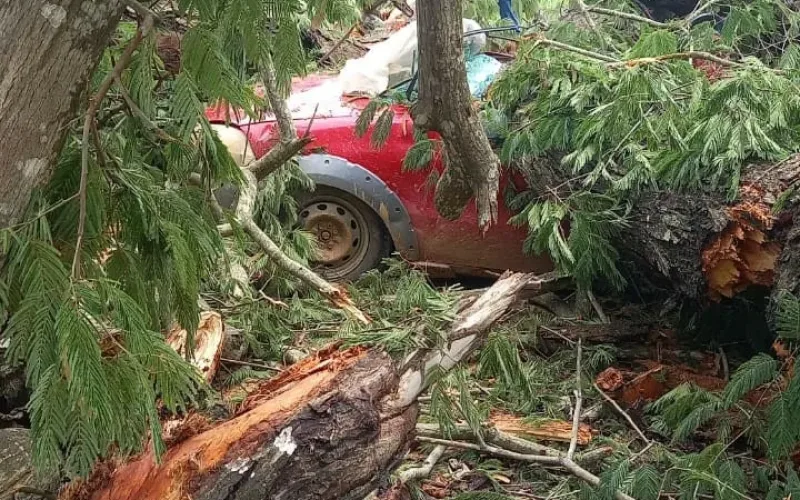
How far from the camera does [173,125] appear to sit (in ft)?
6.93

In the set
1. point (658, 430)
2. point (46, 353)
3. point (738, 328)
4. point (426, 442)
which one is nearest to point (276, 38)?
point (46, 353)

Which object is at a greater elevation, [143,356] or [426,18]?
[426,18]

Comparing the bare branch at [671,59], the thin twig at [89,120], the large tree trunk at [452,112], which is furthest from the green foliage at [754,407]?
the thin twig at [89,120]

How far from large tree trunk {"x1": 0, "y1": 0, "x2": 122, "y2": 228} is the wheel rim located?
10.8ft

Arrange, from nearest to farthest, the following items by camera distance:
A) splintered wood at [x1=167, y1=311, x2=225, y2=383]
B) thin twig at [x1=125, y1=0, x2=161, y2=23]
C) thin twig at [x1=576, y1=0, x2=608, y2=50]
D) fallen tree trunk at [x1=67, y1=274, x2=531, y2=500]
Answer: thin twig at [x1=125, y1=0, x2=161, y2=23], fallen tree trunk at [x1=67, y1=274, x2=531, y2=500], splintered wood at [x1=167, y1=311, x2=225, y2=383], thin twig at [x1=576, y1=0, x2=608, y2=50]

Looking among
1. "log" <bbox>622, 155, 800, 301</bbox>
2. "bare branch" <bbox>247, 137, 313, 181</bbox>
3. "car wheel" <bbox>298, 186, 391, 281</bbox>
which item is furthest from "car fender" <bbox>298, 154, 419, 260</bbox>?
"log" <bbox>622, 155, 800, 301</bbox>

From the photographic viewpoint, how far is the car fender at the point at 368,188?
188 inches

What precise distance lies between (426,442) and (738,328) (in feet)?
6.04

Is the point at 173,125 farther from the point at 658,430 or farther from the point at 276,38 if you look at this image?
the point at 658,430

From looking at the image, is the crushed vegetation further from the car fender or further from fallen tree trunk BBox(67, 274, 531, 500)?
the car fender

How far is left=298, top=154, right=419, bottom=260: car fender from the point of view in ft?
15.6

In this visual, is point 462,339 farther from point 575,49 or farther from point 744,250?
point 575,49

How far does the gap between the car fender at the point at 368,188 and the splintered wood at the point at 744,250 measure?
1.97m

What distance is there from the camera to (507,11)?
5.68m
